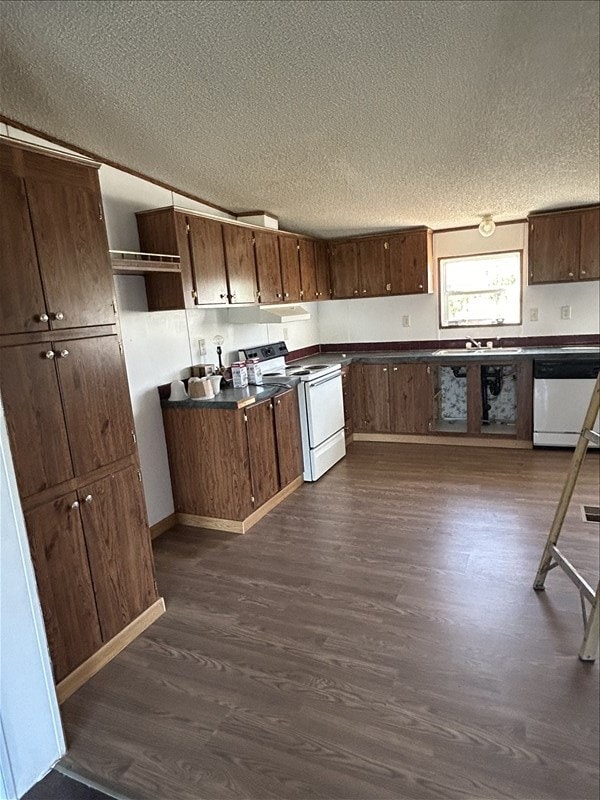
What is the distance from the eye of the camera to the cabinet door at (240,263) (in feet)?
12.1

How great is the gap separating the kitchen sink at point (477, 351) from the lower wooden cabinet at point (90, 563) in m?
3.55

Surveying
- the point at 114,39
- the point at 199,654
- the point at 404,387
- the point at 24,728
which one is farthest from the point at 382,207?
the point at 24,728

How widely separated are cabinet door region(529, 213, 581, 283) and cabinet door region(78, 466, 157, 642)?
4145 mm

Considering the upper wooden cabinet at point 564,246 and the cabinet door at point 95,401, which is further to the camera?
the upper wooden cabinet at point 564,246

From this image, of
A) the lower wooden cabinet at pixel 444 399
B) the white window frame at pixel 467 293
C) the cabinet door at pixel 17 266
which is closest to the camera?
the cabinet door at pixel 17 266

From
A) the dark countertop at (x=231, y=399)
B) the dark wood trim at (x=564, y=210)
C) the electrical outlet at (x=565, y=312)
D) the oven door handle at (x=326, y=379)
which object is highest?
the dark wood trim at (x=564, y=210)

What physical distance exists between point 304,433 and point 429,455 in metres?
1.41

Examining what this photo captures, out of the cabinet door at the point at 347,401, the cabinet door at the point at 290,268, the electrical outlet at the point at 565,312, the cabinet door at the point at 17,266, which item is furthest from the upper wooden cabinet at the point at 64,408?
the electrical outlet at the point at 565,312

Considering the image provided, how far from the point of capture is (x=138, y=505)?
92.9 inches

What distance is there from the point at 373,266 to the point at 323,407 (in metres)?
1.83

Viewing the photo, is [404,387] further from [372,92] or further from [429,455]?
[372,92]

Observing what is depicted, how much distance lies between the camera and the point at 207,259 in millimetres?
3428

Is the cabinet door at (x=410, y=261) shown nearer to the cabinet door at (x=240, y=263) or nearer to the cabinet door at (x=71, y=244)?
the cabinet door at (x=240, y=263)

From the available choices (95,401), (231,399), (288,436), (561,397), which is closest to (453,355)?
(561,397)
